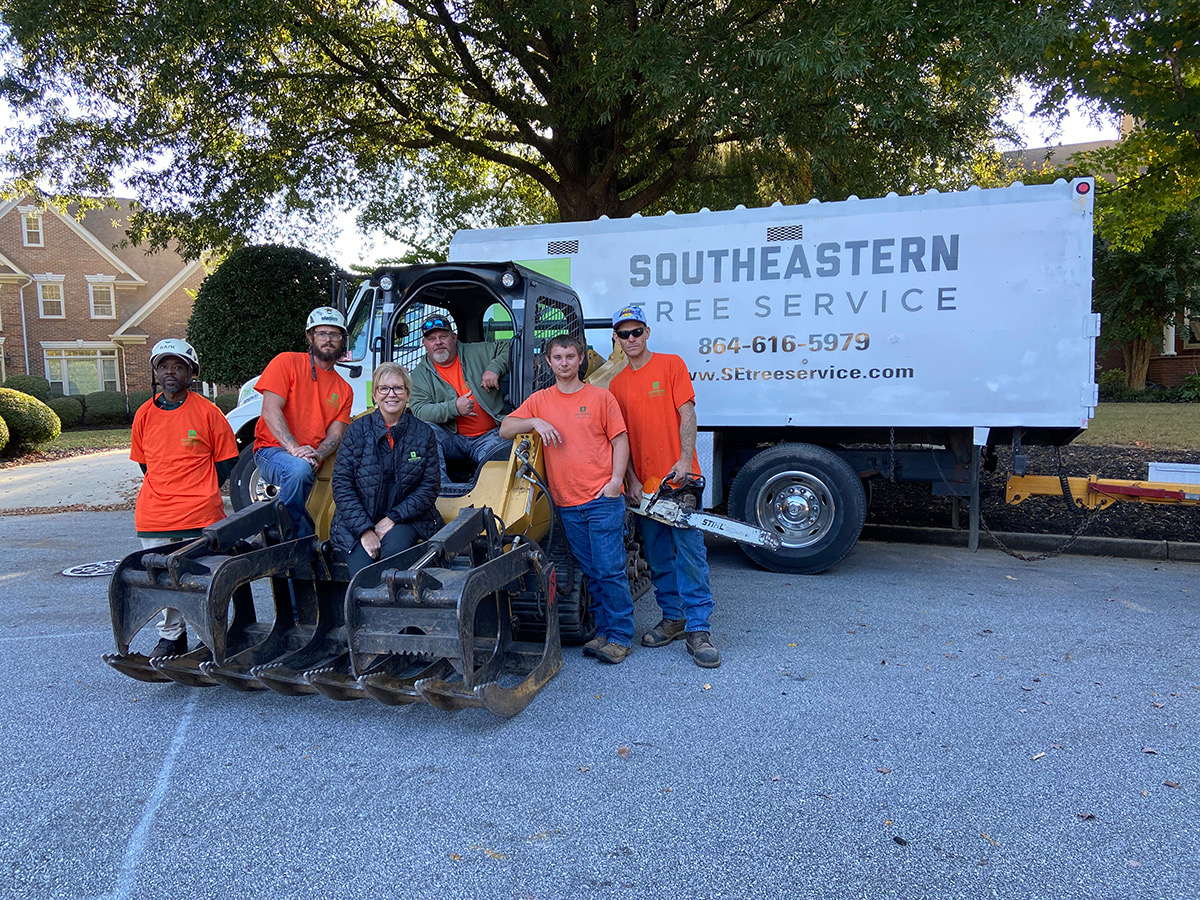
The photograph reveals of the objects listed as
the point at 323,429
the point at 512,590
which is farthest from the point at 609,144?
the point at 512,590

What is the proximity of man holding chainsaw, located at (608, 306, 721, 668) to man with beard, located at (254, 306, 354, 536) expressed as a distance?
1729 millimetres

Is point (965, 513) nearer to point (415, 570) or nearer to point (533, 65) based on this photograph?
point (415, 570)

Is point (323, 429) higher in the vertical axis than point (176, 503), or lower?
higher

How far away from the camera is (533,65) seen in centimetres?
1174

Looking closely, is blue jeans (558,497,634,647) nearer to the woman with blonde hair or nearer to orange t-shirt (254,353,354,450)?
the woman with blonde hair

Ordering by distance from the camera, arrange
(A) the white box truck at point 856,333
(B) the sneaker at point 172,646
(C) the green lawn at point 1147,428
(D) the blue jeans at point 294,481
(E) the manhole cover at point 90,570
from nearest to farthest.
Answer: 1. (B) the sneaker at point 172,646
2. (D) the blue jeans at point 294,481
3. (A) the white box truck at point 856,333
4. (E) the manhole cover at point 90,570
5. (C) the green lawn at point 1147,428

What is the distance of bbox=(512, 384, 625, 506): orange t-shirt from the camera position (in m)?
4.59

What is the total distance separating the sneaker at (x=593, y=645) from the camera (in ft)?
15.6

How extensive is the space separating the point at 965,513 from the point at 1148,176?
6.03 meters

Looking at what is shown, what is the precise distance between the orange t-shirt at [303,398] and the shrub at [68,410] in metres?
21.9

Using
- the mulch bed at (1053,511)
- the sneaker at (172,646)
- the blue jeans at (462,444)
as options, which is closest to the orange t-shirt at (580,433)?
the blue jeans at (462,444)

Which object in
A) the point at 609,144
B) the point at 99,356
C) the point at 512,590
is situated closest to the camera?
the point at 512,590

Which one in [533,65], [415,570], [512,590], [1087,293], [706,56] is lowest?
[512,590]

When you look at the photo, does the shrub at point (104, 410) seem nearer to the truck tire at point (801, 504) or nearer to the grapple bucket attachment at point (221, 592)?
the truck tire at point (801, 504)
